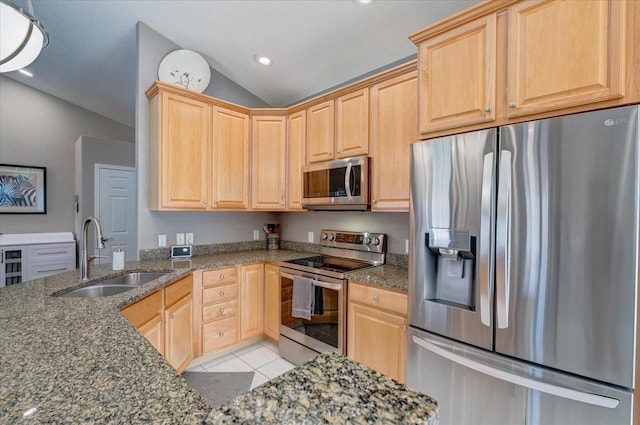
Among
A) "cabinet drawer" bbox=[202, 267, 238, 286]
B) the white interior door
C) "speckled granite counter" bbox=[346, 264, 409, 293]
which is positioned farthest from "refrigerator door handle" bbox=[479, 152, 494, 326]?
the white interior door

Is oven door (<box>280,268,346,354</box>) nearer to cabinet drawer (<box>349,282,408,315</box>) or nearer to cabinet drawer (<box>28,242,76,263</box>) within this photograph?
cabinet drawer (<box>349,282,408,315</box>)

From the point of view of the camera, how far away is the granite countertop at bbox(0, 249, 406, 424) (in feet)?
2.11

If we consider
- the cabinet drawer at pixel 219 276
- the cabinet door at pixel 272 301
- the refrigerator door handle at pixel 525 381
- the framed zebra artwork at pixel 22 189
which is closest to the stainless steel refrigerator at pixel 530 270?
the refrigerator door handle at pixel 525 381

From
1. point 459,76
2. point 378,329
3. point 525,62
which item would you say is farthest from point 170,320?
point 525,62

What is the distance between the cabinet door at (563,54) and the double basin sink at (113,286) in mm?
2447

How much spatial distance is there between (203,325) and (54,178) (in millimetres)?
4480

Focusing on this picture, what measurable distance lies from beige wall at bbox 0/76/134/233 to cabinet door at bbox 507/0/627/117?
649cm

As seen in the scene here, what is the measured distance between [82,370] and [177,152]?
2218 millimetres

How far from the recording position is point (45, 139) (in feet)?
16.2

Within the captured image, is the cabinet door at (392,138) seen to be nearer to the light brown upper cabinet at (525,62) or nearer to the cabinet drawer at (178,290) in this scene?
the light brown upper cabinet at (525,62)

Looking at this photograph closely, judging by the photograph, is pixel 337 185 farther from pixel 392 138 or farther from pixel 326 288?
pixel 326 288

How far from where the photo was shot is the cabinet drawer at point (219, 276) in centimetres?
265

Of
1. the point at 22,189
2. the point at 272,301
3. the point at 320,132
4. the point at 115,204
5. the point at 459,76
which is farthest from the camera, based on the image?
the point at 115,204

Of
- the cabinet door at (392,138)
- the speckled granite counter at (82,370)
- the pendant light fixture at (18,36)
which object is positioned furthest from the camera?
the cabinet door at (392,138)
